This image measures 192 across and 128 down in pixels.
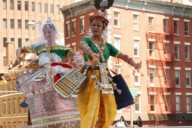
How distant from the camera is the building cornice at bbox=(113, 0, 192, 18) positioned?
176ft

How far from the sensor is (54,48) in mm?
8938

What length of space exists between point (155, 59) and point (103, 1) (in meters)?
44.9

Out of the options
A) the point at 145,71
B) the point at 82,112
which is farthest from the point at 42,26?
the point at 145,71

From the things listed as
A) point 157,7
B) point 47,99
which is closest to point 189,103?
point 157,7

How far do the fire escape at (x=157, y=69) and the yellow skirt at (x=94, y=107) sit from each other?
4403cm

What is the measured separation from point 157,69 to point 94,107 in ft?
151

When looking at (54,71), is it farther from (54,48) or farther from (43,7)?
(43,7)

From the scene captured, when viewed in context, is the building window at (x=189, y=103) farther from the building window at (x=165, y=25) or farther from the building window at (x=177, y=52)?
the building window at (x=165, y=25)

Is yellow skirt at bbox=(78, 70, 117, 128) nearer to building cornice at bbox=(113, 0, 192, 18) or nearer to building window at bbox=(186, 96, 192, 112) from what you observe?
building cornice at bbox=(113, 0, 192, 18)

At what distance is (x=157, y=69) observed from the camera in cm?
5434

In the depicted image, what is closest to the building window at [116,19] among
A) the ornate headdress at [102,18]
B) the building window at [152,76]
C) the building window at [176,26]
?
the building window at [152,76]

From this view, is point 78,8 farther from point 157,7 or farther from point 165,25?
point 165,25

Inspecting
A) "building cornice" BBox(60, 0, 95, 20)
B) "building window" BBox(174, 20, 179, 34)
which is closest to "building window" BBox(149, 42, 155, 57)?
"building window" BBox(174, 20, 179, 34)

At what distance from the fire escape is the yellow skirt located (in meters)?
44.0
